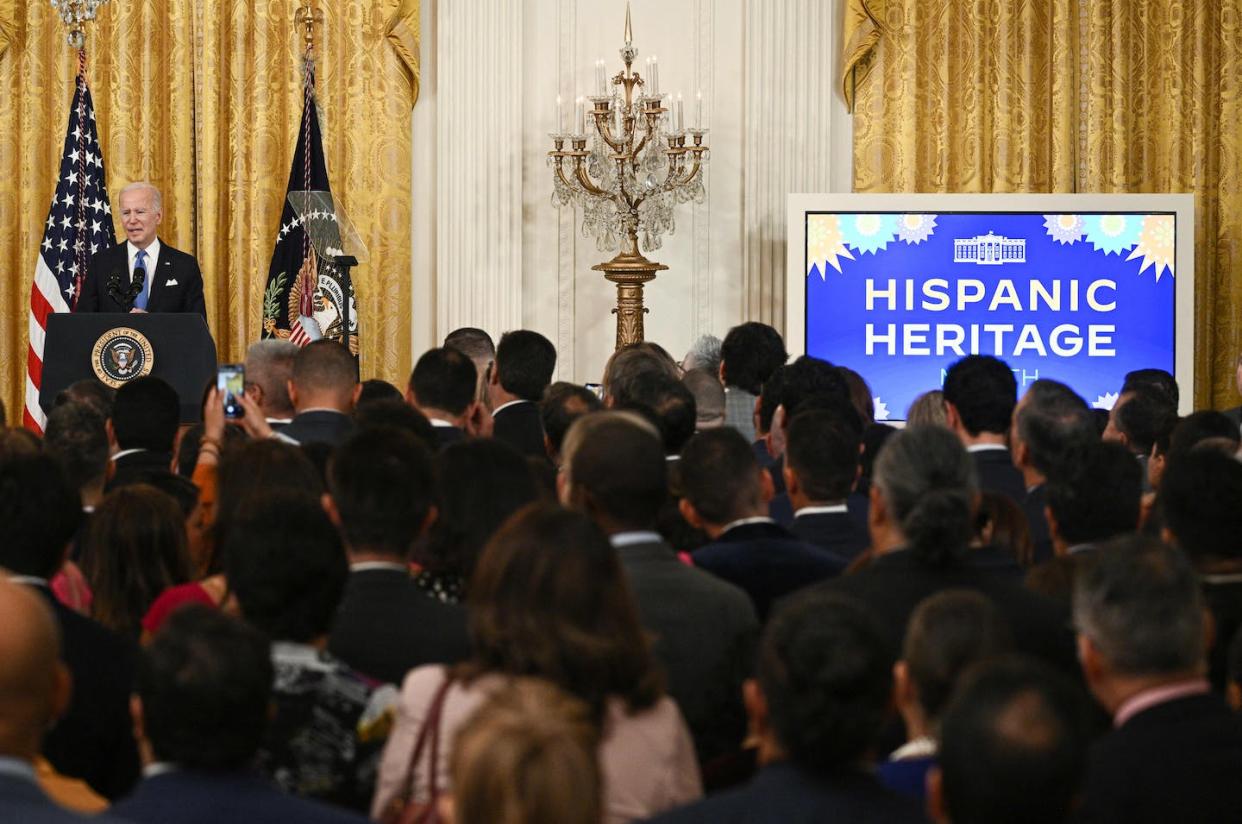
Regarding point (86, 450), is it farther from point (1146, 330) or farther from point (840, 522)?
point (1146, 330)

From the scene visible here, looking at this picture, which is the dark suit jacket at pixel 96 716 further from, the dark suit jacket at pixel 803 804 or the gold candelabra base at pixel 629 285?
the gold candelabra base at pixel 629 285

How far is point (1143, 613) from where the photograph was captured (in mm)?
2590

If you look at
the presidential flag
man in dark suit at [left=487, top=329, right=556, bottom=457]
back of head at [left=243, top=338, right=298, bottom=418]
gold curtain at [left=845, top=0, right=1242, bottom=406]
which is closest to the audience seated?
man in dark suit at [left=487, top=329, right=556, bottom=457]

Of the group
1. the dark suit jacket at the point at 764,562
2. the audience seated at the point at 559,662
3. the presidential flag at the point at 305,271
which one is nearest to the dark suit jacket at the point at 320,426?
the dark suit jacket at the point at 764,562

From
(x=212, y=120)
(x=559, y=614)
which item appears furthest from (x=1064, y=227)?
(x=559, y=614)

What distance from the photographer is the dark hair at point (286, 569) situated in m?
2.80

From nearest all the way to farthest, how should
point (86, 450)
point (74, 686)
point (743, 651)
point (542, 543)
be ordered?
point (542, 543), point (74, 686), point (743, 651), point (86, 450)

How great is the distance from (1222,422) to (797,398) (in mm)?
1261

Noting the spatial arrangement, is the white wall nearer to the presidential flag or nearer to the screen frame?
the screen frame

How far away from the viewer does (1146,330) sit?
32.2ft

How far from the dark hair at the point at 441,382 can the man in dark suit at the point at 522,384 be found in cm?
49

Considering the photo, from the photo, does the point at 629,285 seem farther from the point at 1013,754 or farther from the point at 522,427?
the point at 1013,754

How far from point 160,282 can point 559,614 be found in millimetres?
6366

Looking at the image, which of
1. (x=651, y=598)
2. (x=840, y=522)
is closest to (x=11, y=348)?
(x=840, y=522)
